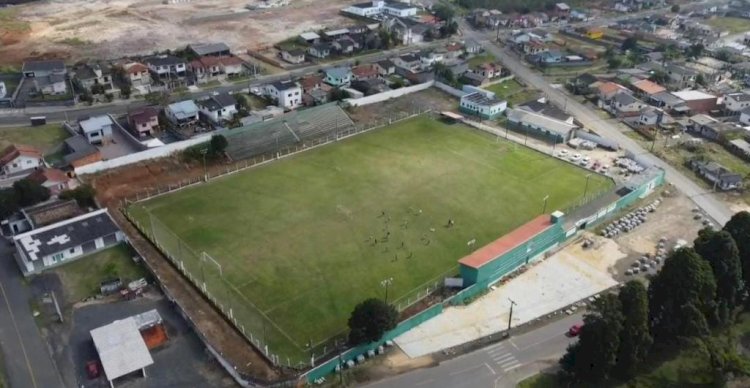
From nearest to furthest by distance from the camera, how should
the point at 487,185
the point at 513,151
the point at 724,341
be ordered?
the point at 724,341 → the point at 487,185 → the point at 513,151

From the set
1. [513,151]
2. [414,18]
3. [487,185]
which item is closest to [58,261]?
A: [487,185]

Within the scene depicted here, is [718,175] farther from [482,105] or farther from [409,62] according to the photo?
[409,62]

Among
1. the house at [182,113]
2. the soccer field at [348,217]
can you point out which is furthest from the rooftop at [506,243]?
the house at [182,113]

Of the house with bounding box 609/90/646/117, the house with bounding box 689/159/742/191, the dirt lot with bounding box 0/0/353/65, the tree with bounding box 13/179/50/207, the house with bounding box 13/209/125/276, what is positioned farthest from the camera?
the dirt lot with bounding box 0/0/353/65

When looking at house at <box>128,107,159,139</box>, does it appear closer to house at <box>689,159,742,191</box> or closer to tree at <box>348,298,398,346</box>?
tree at <box>348,298,398,346</box>

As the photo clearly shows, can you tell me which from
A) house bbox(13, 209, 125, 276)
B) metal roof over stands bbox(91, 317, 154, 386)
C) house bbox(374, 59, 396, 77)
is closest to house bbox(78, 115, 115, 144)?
house bbox(13, 209, 125, 276)

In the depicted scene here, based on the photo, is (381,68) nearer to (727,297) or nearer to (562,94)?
(562,94)
